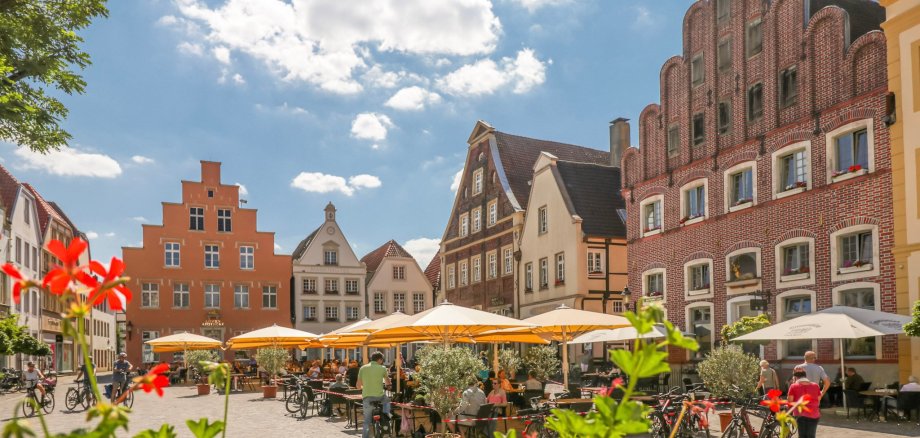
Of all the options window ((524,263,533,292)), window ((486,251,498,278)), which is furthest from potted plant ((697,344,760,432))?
window ((486,251,498,278))

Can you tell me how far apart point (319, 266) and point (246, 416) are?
33873mm

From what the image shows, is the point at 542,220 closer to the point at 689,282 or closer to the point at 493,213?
the point at 493,213

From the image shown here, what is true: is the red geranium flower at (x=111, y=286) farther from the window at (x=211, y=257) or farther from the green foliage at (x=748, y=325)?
the window at (x=211, y=257)

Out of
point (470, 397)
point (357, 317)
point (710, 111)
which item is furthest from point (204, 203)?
point (470, 397)

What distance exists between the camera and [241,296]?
51.9m

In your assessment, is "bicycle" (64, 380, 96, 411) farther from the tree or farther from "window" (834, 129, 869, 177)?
"window" (834, 129, 869, 177)

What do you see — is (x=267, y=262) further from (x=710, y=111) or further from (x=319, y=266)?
(x=710, y=111)

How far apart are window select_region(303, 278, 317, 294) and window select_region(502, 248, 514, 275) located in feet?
58.5

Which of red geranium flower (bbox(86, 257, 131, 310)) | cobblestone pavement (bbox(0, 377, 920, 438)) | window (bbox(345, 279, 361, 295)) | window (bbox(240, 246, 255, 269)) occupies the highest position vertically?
window (bbox(240, 246, 255, 269))

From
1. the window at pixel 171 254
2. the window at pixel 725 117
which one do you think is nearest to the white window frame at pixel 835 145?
the window at pixel 725 117

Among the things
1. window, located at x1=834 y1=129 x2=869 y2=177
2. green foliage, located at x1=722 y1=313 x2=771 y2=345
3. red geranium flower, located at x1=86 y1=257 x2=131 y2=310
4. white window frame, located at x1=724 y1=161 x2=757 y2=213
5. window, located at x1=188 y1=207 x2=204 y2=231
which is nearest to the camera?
red geranium flower, located at x1=86 y1=257 x2=131 y2=310

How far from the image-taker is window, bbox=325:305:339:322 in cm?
5453

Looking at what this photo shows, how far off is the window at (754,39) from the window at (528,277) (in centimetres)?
1565

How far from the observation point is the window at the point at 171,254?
5000 centimetres
